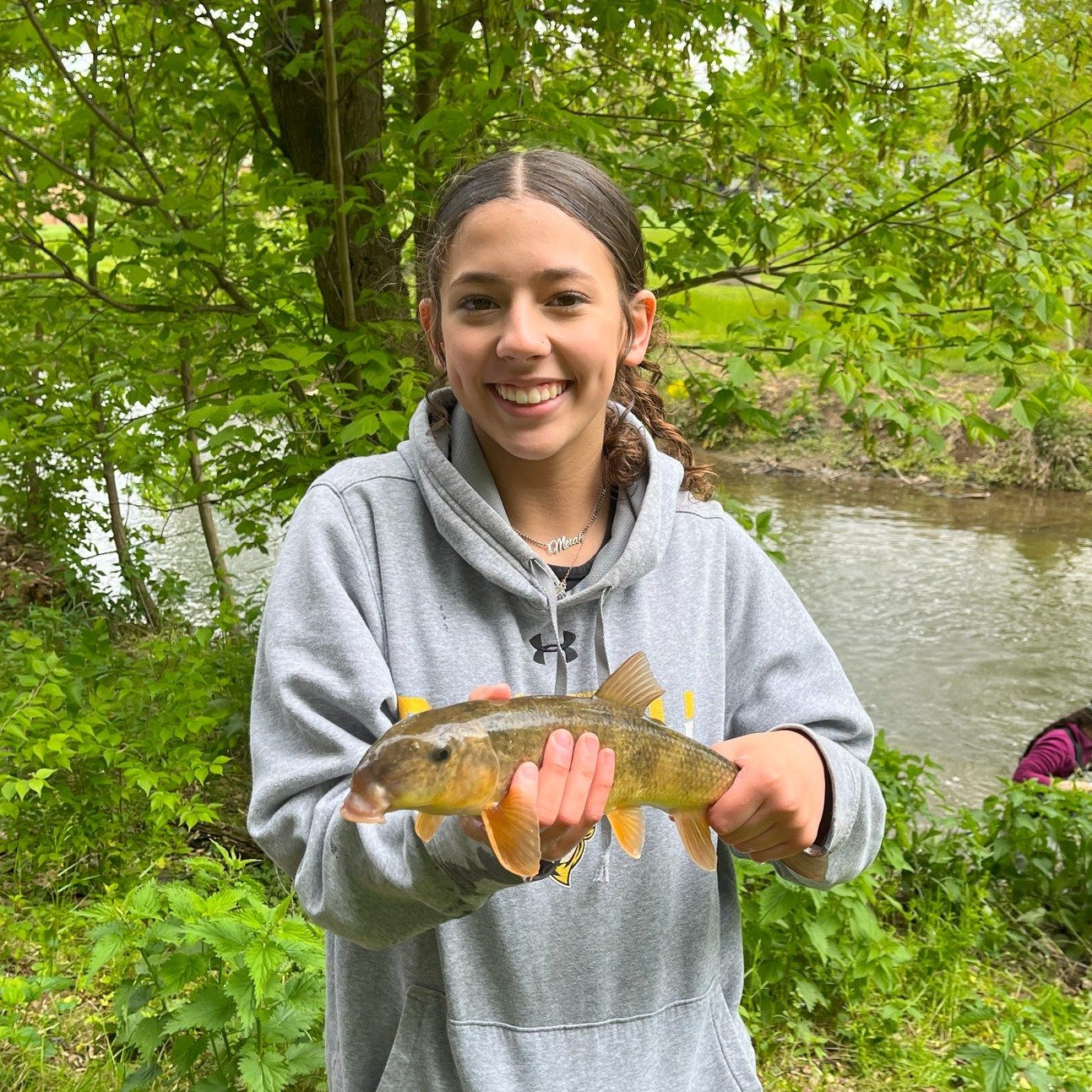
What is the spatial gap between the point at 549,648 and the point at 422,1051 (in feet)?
1.92

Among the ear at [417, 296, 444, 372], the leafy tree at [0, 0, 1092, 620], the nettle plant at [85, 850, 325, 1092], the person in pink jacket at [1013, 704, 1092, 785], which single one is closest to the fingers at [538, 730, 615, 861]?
the ear at [417, 296, 444, 372]

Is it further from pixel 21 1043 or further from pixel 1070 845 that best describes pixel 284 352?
pixel 1070 845

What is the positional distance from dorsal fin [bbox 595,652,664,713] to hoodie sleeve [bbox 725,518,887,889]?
277 millimetres

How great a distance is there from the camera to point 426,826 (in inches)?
45.5

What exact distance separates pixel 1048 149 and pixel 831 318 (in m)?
1.44

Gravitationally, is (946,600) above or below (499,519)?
below

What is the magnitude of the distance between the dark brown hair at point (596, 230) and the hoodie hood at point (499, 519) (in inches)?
2.4

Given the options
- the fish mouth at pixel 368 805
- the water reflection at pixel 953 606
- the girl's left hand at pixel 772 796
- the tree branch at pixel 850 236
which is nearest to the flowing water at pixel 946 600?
the water reflection at pixel 953 606

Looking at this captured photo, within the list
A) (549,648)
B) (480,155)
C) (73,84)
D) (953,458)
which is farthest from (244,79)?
(953,458)

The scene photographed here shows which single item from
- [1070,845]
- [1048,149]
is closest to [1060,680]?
[1070,845]

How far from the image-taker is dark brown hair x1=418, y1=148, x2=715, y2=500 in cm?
163

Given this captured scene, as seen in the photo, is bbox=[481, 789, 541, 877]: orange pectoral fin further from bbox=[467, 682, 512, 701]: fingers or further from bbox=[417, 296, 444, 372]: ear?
bbox=[417, 296, 444, 372]: ear

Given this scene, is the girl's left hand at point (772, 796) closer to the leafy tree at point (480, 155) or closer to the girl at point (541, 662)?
the girl at point (541, 662)

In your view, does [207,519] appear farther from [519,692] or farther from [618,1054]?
[618,1054]
